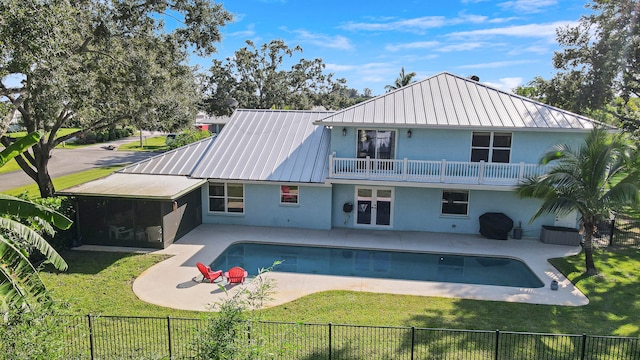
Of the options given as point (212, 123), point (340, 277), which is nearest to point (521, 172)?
point (340, 277)

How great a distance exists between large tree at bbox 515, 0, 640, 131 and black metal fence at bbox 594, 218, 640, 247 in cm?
663

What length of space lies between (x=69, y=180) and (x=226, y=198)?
18613mm

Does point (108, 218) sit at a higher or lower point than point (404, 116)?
lower

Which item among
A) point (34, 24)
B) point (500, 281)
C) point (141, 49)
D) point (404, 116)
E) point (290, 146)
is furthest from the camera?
point (290, 146)

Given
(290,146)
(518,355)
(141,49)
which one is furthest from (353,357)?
(141,49)

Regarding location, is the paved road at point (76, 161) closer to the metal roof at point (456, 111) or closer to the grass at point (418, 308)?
the grass at point (418, 308)

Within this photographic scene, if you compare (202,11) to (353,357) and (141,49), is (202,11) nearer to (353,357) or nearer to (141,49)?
(141,49)

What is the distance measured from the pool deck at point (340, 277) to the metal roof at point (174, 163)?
3400mm

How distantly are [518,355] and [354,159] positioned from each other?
38.1 ft

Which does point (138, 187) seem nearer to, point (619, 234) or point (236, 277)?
point (236, 277)

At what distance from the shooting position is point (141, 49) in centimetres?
1856

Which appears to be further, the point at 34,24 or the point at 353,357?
the point at 34,24

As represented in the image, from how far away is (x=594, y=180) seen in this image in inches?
583

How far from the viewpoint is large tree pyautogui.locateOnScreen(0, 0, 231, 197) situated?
1248 centimetres
